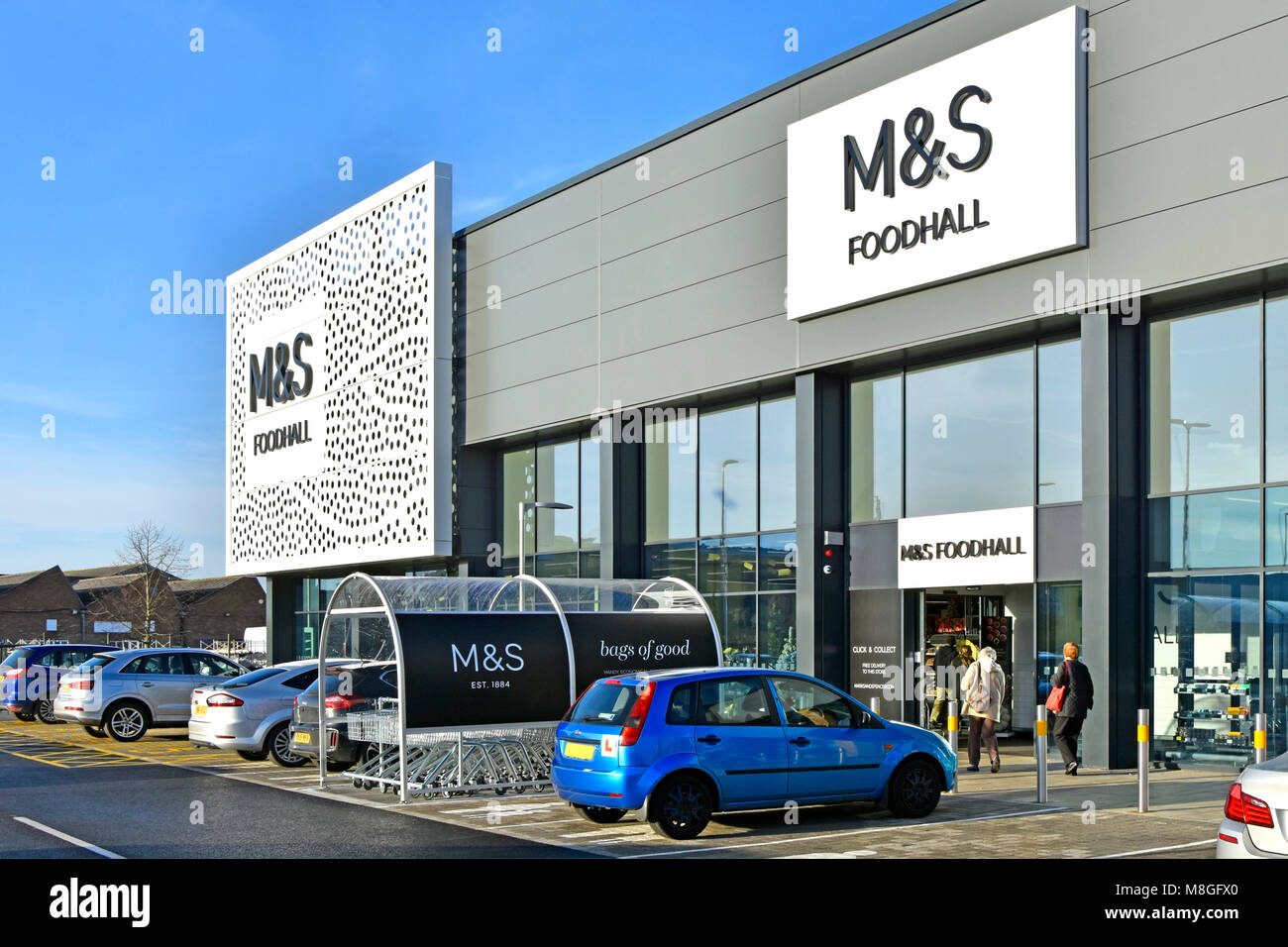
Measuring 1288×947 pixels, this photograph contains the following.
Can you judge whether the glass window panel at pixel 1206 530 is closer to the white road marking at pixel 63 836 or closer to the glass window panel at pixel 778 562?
the glass window panel at pixel 778 562

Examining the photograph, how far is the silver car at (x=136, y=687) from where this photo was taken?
2316 centimetres

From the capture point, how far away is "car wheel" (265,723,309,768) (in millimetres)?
18906

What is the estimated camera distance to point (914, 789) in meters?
13.2

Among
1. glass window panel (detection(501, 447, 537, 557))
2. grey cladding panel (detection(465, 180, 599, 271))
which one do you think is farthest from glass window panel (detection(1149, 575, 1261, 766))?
glass window panel (detection(501, 447, 537, 557))

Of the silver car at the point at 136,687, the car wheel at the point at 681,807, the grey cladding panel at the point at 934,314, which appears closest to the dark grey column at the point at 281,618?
the silver car at the point at 136,687

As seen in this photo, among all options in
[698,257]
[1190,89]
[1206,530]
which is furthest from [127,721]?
[1190,89]

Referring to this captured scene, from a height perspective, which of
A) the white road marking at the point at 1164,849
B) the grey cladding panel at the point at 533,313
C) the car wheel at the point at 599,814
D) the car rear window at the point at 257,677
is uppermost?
the grey cladding panel at the point at 533,313

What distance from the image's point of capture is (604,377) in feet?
Result: 85.8

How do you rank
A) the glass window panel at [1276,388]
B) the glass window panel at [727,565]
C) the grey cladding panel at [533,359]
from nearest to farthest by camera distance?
1. the glass window panel at [1276,388]
2. the glass window panel at [727,565]
3. the grey cladding panel at [533,359]

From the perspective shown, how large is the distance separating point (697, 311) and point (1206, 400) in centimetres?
919

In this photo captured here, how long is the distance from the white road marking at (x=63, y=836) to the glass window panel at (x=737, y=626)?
42.4ft
